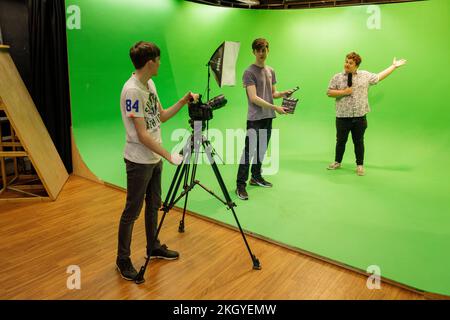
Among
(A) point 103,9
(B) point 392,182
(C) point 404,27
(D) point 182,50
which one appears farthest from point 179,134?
(C) point 404,27

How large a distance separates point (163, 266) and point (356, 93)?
9.59 feet

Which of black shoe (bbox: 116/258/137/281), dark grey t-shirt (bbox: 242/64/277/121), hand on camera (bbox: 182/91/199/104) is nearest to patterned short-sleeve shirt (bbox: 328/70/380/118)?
dark grey t-shirt (bbox: 242/64/277/121)

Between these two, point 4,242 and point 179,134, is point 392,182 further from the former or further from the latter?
point 4,242

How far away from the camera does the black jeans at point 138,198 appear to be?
1984mm

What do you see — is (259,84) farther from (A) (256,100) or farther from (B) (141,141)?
(B) (141,141)

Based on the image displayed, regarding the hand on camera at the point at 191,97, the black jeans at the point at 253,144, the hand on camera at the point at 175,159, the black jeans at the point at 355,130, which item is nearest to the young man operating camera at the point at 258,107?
the black jeans at the point at 253,144

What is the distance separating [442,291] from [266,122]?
6.49ft

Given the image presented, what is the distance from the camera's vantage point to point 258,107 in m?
3.32

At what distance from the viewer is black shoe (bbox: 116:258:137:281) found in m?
2.11

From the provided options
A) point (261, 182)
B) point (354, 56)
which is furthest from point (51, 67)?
point (354, 56)

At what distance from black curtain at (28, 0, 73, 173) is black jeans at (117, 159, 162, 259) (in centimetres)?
235
